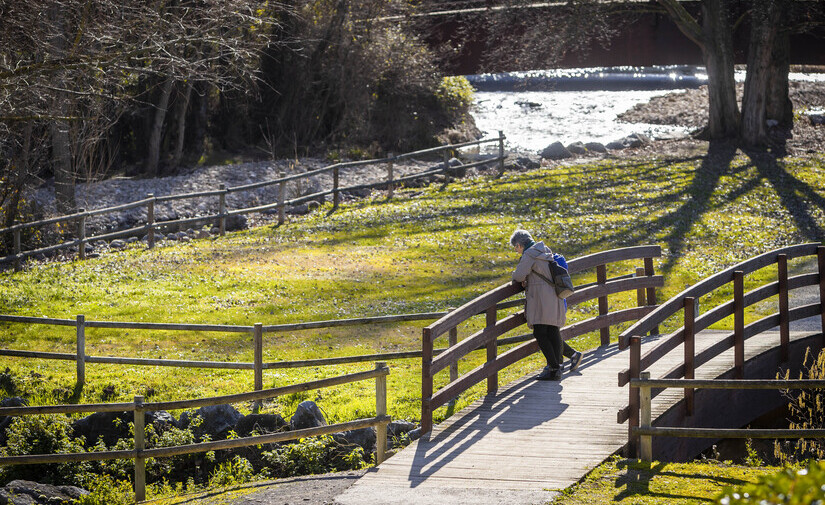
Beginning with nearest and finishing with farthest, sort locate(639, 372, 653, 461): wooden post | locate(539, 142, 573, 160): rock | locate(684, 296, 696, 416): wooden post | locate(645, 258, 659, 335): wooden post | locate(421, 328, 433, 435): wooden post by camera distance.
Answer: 1. locate(639, 372, 653, 461): wooden post
2. locate(421, 328, 433, 435): wooden post
3. locate(684, 296, 696, 416): wooden post
4. locate(645, 258, 659, 335): wooden post
5. locate(539, 142, 573, 160): rock

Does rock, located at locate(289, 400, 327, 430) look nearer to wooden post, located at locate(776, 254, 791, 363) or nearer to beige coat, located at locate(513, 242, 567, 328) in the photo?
beige coat, located at locate(513, 242, 567, 328)

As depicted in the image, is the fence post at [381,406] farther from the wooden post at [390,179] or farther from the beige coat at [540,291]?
the wooden post at [390,179]

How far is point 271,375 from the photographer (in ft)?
45.9

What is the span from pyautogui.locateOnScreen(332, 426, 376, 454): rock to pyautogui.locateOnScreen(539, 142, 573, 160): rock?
22.5 m

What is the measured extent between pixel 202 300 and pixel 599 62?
25.3 meters

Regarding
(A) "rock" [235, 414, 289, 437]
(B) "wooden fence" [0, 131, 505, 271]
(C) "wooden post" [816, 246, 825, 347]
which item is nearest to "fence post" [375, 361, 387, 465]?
(A) "rock" [235, 414, 289, 437]

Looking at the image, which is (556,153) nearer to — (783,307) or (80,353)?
(783,307)

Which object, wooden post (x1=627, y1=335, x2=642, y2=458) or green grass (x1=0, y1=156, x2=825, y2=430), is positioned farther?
green grass (x1=0, y1=156, x2=825, y2=430)

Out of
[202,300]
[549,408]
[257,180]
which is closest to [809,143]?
[257,180]

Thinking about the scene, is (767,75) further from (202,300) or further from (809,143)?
(202,300)

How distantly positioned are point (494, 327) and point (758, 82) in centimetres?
2257

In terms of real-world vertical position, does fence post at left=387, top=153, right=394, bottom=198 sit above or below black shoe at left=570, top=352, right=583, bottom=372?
above

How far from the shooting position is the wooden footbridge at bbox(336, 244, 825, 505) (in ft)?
27.9

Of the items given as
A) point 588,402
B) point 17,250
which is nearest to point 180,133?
point 17,250
